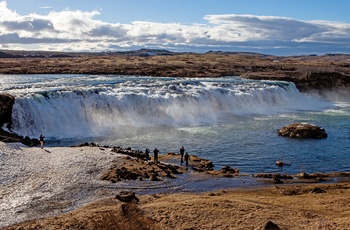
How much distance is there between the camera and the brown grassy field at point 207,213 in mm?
15812

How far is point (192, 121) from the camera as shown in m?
44.8

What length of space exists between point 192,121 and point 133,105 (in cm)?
659

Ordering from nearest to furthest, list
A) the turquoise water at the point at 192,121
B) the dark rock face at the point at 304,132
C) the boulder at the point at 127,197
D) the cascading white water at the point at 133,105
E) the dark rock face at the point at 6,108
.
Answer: the boulder at the point at 127,197, the turquoise water at the point at 192,121, the dark rock face at the point at 6,108, the dark rock face at the point at 304,132, the cascading white water at the point at 133,105

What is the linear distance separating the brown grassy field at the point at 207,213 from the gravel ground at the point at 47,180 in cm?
109

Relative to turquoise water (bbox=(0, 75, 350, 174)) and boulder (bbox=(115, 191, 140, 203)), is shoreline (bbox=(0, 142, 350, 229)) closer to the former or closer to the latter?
boulder (bbox=(115, 191, 140, 203))

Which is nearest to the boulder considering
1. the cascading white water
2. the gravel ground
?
the gravel ground

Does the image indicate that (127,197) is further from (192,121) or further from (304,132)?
(192,121)

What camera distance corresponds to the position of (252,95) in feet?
187

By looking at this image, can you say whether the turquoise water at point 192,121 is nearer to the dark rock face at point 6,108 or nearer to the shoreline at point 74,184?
the dark rock face at point 6,108

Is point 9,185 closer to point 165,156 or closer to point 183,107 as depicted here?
point 165,156

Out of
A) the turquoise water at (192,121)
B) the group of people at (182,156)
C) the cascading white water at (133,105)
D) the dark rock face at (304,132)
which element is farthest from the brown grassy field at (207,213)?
the cascading white water at (133,105)

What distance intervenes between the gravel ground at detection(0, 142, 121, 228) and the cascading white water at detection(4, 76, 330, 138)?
1014 centimetres

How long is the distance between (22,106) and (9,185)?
58.0 ft

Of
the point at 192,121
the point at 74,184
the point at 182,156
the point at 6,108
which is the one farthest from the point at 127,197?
the point at 192,121
